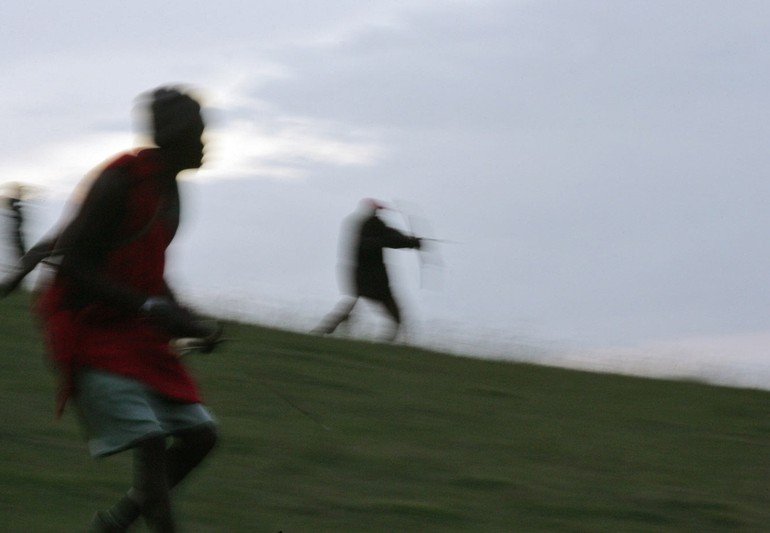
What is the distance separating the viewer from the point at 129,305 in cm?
405

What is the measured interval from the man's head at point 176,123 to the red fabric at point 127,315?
0.21 feet

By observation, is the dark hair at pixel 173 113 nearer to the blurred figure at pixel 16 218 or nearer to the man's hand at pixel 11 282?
the man's hand at pixel 11 282

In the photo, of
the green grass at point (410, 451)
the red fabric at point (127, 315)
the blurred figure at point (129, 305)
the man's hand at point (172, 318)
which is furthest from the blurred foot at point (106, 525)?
the green grass at point (410, 451)

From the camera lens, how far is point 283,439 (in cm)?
791

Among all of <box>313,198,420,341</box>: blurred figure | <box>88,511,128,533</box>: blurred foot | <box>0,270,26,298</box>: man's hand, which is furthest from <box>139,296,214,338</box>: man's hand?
<box>313,198,420,341</box>: blurred figure

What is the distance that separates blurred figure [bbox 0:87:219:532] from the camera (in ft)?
13.2

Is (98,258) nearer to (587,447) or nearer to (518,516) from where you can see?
(518,516)

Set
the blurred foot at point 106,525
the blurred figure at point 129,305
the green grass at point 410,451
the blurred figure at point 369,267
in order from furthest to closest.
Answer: the blurred figure at point 369,267 → the green grass at point 410,451 → the blurred foot at point 106,525 → the blurred figure at point 129,305

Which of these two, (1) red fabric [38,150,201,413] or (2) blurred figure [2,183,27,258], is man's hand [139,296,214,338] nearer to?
(1) red fabric [38,150,201,413]

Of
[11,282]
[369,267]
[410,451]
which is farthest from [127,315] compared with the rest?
[369,267]

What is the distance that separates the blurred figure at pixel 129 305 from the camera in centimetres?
402

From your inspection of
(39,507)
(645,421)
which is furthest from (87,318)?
(645,421)

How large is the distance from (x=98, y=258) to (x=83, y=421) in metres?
0.57

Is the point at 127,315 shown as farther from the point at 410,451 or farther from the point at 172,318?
the point at 410,451
